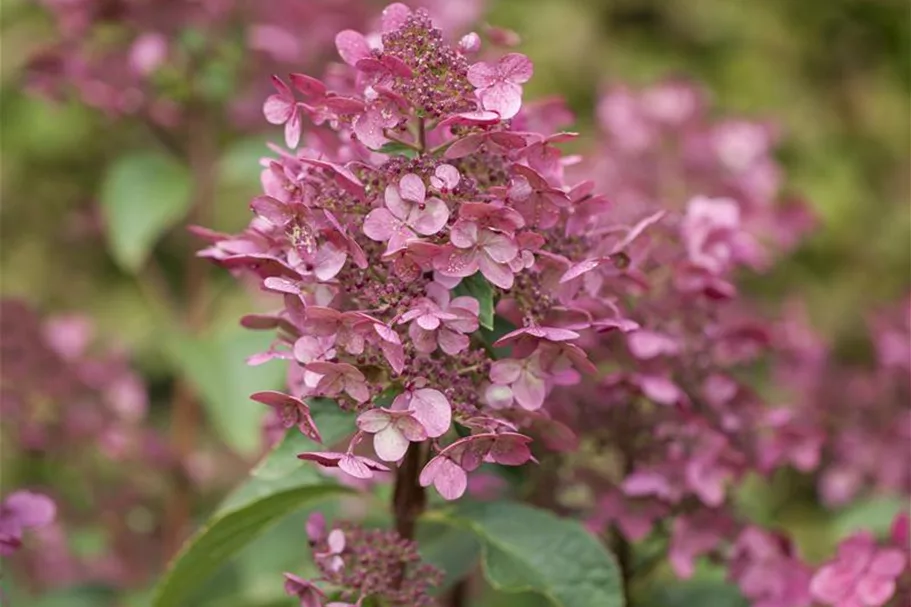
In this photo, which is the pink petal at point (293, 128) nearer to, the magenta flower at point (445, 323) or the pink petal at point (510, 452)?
the magenta flower at point (445, 323)

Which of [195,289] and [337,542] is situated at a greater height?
[337,542]

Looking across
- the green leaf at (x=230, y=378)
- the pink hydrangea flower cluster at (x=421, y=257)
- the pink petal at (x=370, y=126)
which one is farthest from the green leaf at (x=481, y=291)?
the green leaf at (x=230, y=378)

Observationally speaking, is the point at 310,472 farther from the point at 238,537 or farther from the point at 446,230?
the point at 446,230

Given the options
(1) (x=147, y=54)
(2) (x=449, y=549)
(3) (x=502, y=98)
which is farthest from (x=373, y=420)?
(1) (x=147, y=54)

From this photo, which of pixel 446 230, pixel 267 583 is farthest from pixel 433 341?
pixel 267 583

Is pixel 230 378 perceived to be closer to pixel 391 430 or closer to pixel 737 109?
pixel 391 430
